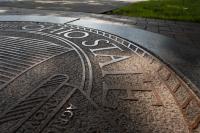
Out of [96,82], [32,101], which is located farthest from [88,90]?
[32,101]

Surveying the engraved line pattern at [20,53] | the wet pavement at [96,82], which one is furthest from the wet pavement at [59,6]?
the engraved line pattern at [20,53]

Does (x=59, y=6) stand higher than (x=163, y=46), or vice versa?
(x=59, y=6)

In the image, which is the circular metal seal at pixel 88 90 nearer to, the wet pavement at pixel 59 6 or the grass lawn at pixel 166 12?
the grass lawn at pixel 166 12

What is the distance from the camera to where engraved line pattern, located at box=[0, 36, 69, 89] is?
9.83 feet

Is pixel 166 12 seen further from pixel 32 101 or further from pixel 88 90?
pixel 32 101

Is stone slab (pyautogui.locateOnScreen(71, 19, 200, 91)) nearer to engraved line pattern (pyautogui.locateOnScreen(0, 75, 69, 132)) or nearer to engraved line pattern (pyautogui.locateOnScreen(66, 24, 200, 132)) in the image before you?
engraved line pattern (pyautogui.locateOnScreen(66, 24, 200, 132))

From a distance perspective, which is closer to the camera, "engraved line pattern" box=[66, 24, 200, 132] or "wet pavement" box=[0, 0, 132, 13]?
"engraved line pattern" box=[66, 24, 200, 132]

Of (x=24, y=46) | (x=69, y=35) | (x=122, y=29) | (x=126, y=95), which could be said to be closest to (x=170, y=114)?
(x=126, y=95)

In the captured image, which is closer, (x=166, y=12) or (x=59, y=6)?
(x=166, y=12)

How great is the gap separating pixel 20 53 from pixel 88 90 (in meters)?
1.15

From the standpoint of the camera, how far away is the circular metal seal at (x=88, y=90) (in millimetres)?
2238

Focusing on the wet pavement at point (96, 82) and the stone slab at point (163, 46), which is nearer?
the wet pavement at point (96, 82)

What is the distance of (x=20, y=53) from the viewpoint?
11.3 feet

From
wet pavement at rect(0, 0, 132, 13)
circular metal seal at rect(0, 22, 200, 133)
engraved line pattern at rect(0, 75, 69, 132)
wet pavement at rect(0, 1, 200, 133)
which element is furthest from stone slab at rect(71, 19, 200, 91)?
wet pavement at rect(0, 0, 132, 13)
